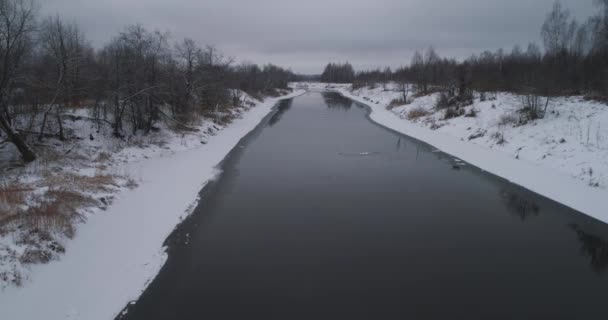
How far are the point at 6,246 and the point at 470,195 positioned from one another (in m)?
12.9

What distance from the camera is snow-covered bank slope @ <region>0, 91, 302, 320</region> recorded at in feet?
18.4

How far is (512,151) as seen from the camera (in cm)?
1641

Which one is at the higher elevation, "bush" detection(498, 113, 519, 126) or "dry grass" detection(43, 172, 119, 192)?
Answer: "bush" detection(498, 113, 519, 126)

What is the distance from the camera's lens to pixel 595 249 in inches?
320

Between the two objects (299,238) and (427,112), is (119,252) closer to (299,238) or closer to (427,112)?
(299,238)

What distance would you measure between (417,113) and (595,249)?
24353 millimetres

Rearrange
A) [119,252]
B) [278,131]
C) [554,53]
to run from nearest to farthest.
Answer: [119,252] < [278,131] < [554,53]

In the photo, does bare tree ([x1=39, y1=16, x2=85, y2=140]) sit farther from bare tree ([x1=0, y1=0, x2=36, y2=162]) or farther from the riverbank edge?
the riverbank edge

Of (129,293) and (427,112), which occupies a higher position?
(427,112)

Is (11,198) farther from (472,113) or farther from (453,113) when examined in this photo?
(453,113)

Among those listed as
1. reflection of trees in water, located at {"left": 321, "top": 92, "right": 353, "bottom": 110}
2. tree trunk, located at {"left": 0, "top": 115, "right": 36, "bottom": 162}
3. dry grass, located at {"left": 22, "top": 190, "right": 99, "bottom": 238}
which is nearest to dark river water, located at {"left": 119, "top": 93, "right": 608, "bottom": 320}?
dry grass, located at {"left": 22, "top": 190, "right": 99, "bottom": 238}

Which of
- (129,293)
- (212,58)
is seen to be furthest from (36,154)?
(212,58)

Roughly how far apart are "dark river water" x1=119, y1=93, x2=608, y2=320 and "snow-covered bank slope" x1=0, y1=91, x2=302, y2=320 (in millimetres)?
413

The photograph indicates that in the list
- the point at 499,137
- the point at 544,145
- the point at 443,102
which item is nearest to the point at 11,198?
the point at 544,145
